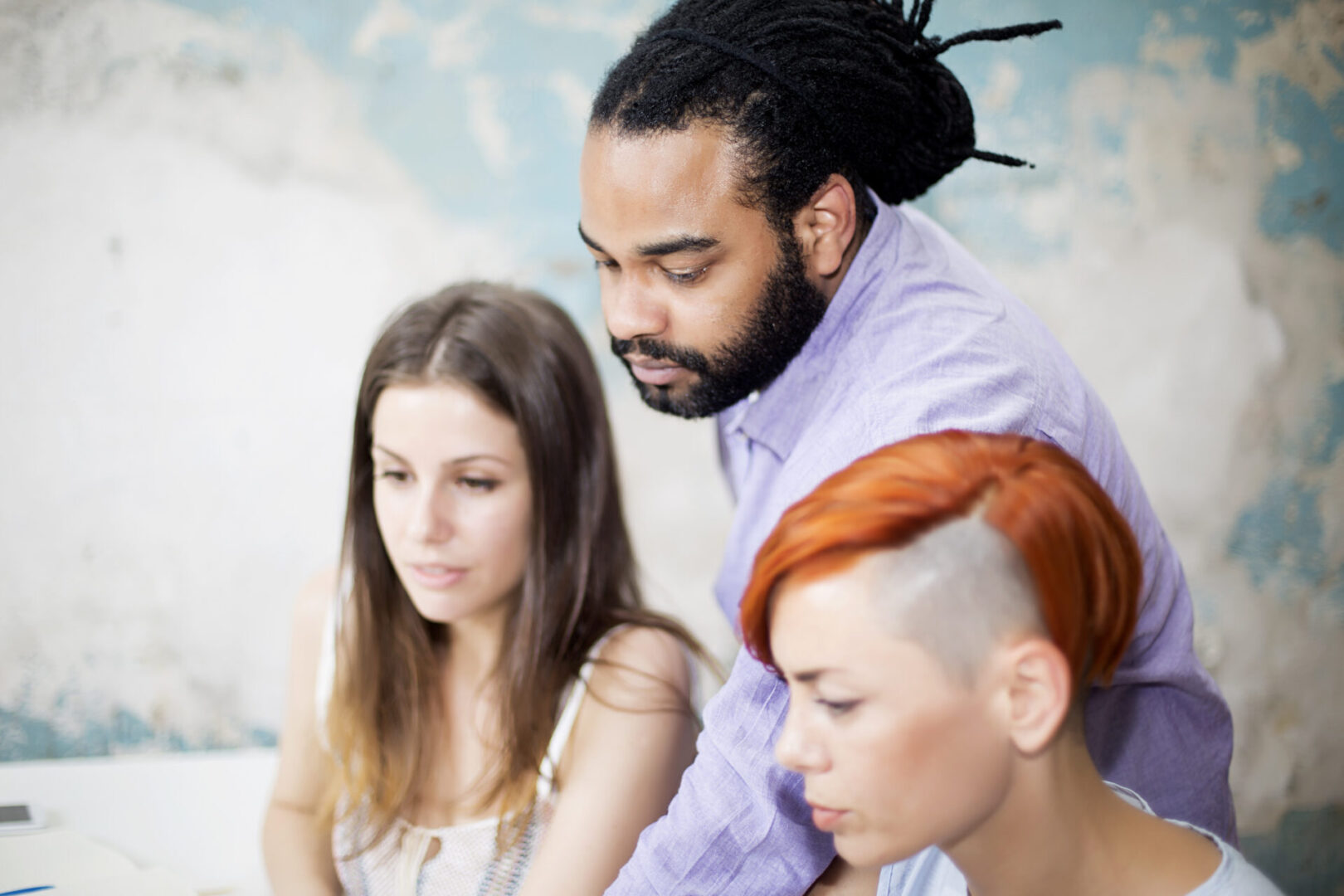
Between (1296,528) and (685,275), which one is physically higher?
(685,275)

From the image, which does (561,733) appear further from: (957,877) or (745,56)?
(745,56)

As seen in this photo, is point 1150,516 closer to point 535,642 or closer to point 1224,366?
point 535,642

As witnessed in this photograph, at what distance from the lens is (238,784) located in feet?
7.00

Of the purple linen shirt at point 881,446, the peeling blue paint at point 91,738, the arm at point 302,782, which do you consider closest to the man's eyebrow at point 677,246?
the purple linen shirt at point 881,446

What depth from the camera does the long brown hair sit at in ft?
5.63

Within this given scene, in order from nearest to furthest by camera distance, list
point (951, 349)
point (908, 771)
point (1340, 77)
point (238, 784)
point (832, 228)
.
Result: point (908, 771) < point (951, 349) < point (832, 228) < point (238, 784) < point (1340, 77)

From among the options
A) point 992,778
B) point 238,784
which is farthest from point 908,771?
point 238,784

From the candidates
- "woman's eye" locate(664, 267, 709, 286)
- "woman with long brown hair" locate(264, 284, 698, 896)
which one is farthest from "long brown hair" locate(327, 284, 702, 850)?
"woman's eye" locate(664, 267, 709, 286)

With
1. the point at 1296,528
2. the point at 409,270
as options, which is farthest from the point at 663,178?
the point at 1296,528

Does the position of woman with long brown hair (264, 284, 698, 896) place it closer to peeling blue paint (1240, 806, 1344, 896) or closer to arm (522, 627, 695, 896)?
arm (522, 627, 695, 896)

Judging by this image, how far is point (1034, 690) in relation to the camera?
2.98 feet

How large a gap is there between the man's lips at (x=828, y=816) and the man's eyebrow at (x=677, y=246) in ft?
2.49

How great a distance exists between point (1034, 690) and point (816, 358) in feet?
2.51

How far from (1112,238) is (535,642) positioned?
179 cm
